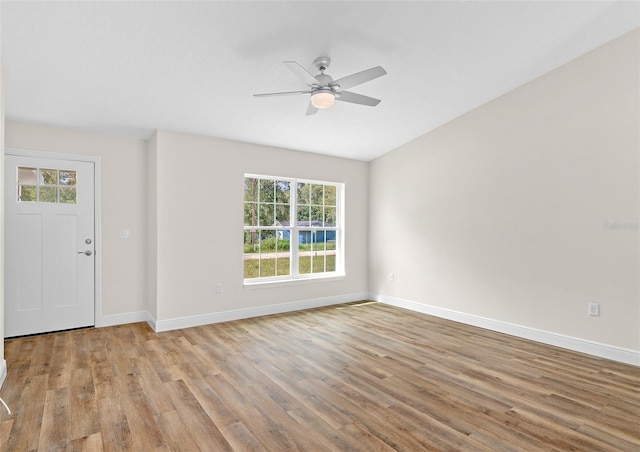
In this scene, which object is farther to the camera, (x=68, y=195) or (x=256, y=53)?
(x=68, y=195)

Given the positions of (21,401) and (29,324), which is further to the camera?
(29,324)

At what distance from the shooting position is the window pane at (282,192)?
17.9 feet

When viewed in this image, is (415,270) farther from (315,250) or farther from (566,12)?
(566,12)

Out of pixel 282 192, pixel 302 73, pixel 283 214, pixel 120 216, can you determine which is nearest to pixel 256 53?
pixel 302 73

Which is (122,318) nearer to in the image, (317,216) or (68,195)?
(68,195)

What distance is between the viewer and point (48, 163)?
4207mm

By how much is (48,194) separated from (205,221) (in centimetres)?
180

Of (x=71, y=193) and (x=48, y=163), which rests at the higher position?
(x=48, y=163)

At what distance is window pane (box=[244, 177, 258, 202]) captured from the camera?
517 cm

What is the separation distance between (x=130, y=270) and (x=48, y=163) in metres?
1.57

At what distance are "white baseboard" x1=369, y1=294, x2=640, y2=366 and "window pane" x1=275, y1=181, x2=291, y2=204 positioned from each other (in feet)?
7.88

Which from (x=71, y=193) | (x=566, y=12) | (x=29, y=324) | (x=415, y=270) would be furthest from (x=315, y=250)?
(x=566, y=12)

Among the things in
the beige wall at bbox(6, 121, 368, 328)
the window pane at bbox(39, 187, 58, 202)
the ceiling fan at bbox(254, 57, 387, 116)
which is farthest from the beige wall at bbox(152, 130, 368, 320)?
the ceiling fan at bbox(254, 57, 387, 116)

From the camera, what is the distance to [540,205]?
4004 mm
